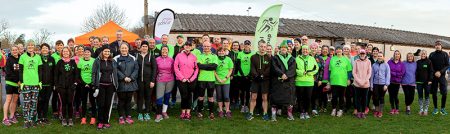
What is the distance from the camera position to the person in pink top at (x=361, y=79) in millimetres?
9211

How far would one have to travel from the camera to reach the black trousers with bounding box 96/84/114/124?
25.1ft

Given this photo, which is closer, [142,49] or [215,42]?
[142,49]

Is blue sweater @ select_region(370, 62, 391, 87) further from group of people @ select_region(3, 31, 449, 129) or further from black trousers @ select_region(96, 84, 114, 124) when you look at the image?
black trousers @ select_region(96, 84, 114, 124)

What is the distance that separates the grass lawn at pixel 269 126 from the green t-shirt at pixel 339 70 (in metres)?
0.88

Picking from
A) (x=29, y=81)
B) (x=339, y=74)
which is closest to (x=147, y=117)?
(x=29, y=81)

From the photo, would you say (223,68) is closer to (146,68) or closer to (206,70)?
(206,70)

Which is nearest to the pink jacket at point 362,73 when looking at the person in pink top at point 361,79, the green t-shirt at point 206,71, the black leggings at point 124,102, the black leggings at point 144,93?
the person in pink top at point 361,79

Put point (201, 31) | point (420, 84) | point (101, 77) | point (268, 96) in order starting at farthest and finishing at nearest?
1. point (201, 31)
2. point (420, 84)
3. point (268, 96)
4. point (101, 77)

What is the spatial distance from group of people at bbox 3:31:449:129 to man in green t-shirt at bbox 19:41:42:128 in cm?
2

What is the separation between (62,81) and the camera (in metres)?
7.81

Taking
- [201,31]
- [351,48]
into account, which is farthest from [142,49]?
Result: [201,31]

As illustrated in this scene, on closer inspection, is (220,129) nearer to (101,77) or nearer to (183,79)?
(183,79)

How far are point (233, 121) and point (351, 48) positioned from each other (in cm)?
408

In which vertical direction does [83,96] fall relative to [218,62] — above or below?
below
